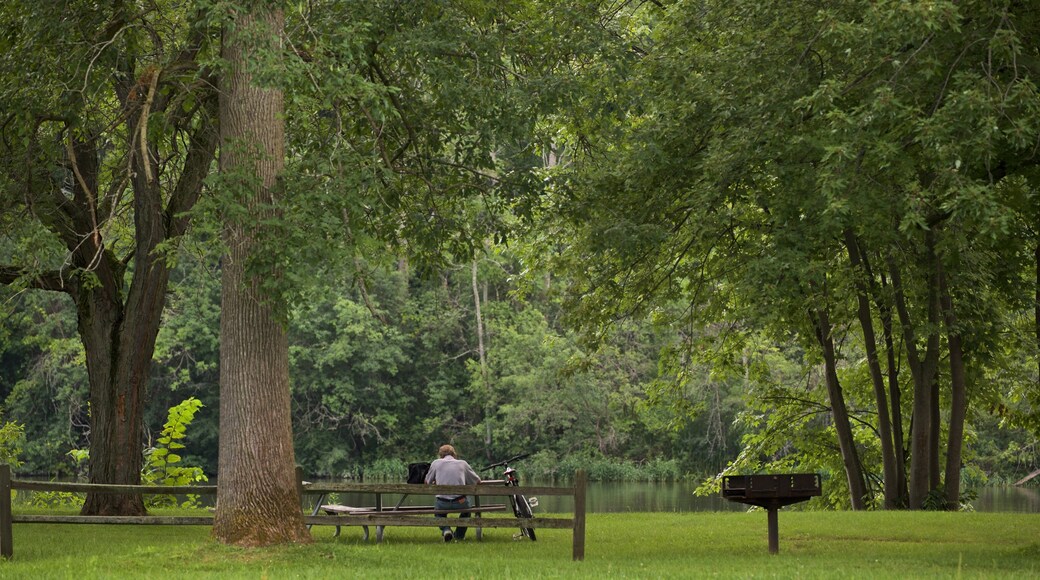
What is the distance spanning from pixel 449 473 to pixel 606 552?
313 cm

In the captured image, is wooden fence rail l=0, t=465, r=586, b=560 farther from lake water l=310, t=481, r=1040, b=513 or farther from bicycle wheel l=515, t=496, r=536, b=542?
lake water l=310, t=481, r=1040, b=513

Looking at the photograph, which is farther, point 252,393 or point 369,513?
point 369,513

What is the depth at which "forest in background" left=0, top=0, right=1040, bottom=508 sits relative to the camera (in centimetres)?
1285

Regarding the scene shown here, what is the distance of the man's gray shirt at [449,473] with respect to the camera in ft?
56.5

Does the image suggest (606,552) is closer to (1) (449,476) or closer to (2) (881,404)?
(1) (449,476)

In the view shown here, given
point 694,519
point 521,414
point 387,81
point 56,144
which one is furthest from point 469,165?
point 521,414

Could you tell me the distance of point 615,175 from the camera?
1700 cm

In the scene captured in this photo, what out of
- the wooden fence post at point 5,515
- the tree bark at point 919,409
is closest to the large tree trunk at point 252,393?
the wooden fence post at point 5,515

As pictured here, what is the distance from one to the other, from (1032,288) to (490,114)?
967 cm

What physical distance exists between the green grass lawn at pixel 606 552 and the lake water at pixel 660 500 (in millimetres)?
10302

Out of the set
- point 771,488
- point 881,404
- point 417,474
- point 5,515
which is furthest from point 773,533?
point 881,404

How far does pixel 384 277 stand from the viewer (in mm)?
55750

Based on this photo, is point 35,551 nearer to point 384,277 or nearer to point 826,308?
point 826,308

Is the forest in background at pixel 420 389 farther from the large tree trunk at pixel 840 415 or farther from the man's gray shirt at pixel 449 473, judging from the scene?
the man's gray shirt at pixel 449 473
